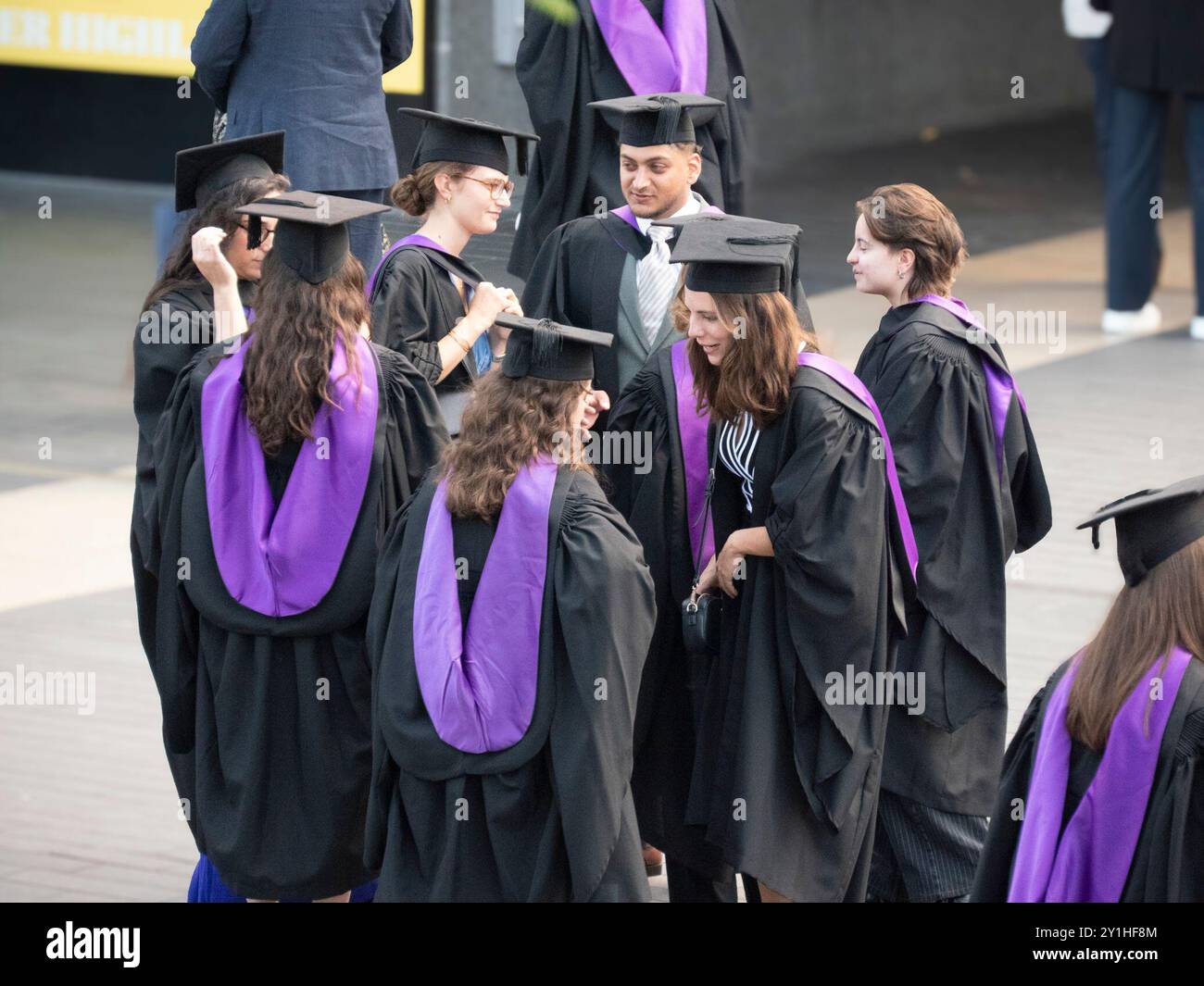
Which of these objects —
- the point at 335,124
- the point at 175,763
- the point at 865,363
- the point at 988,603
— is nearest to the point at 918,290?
the point at 865,363

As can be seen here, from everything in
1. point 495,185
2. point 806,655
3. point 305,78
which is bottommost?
point 806,655

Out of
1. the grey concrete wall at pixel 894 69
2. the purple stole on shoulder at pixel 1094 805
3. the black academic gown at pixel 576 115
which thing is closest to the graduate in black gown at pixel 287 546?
the purple stole on shoulder at pixel 1094 805

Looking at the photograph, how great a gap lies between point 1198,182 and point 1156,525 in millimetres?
8723

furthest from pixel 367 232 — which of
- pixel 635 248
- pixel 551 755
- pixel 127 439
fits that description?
pixel 551 755

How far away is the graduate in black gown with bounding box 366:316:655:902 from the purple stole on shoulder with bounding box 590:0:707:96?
3.26m

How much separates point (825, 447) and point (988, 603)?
1.02 meters

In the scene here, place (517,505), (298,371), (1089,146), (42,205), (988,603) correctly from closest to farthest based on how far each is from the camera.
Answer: (517,505) → (298,371) → (988,603) → (42,205) → (1089,146)

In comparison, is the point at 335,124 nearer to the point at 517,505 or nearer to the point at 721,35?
the point at 721,35

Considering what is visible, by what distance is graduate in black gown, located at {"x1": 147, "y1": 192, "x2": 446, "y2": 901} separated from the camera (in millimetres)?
4613

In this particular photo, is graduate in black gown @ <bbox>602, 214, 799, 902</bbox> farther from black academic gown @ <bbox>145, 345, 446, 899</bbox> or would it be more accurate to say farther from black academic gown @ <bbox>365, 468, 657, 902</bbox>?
black academic gown @ <bbox>365, 468, 657, 902</bbox>

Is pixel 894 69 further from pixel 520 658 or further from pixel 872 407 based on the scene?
pixel 520 658

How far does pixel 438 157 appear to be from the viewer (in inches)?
220

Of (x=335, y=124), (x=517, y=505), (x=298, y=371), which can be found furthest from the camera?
(x=335, y=124)

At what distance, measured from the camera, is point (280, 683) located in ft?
15.5
